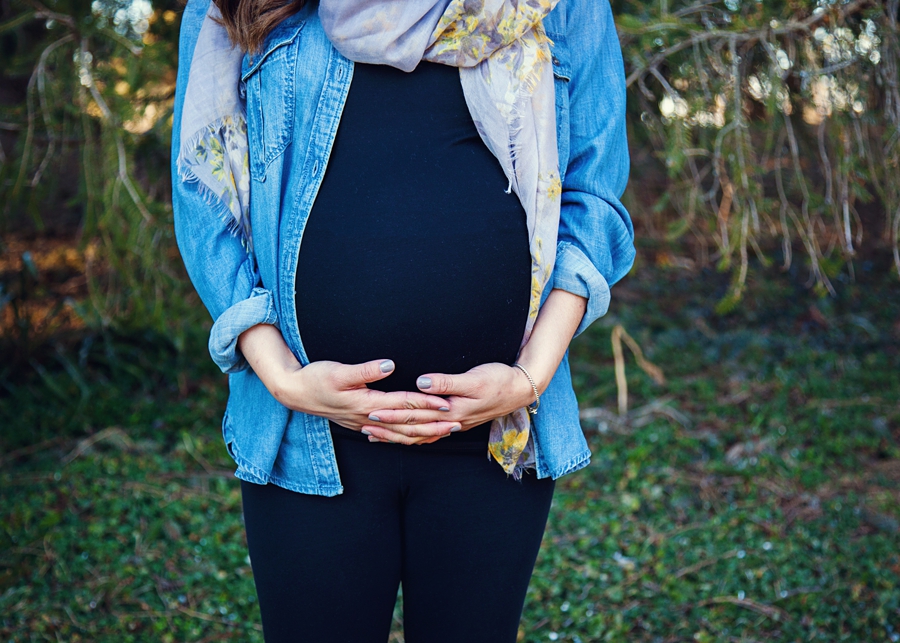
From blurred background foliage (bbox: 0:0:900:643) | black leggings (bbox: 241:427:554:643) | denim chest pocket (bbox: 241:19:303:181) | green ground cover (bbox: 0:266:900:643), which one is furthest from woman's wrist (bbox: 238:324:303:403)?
green ground cover (bbox: 0:266:900:643)

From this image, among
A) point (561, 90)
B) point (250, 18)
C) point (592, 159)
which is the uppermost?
point (250, 18)

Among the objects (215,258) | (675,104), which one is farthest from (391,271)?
(675,104)

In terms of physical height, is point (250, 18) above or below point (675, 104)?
above

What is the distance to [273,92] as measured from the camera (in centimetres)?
116

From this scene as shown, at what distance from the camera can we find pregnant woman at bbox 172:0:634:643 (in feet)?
3.67

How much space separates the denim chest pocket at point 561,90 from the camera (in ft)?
4.10

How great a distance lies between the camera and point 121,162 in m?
2.54

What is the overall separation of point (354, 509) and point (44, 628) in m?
1.92

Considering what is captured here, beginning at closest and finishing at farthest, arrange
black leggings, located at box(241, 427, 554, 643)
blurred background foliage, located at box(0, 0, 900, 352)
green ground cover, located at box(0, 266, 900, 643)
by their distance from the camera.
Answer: black leggings, located at box(241, 427, 554, 643) → blurred background foliage, located at box(0, 0, 900, 352) → green ground cover, located at box(0, 266, 900, 643)

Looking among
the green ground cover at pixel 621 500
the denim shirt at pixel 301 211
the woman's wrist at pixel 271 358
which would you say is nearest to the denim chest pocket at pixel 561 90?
the denim shirt at pixel 301 211

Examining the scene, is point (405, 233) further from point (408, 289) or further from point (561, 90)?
point (561, 90)

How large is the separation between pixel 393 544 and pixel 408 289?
44 centimetres

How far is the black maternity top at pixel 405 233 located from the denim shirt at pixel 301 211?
4 cm

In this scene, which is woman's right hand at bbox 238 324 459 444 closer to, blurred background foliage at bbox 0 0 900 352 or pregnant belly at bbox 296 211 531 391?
pregnant belly at bbox 296 211 531 391
